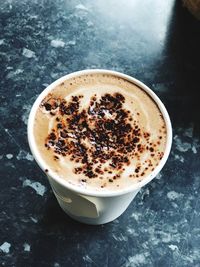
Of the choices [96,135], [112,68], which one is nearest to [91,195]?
[96,135]

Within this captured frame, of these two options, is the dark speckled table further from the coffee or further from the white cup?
the coffee

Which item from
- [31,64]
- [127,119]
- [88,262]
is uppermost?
[127,119]

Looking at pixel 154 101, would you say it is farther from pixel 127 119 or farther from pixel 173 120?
pixel 173 120

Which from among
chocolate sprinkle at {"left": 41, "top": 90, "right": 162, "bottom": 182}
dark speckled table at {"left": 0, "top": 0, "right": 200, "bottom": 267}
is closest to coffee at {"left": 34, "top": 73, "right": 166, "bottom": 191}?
chocolate sprinkle at {"left": 41, "top": 90, "right": 162, "bottom": 182}

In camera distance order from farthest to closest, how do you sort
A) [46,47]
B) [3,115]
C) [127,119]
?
[46,47] < [3,115] < [127,119]

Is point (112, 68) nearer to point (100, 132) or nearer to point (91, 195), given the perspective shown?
point (100, 132)

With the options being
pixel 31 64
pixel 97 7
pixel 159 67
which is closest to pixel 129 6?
pixel 97 7

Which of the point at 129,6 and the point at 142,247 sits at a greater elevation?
the point at 129,6
